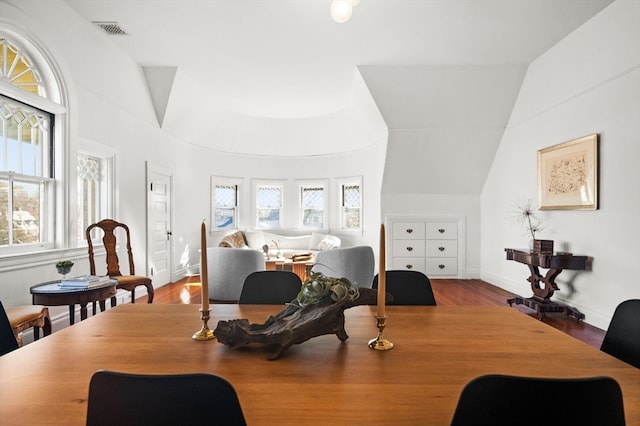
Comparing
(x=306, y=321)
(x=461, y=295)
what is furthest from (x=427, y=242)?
(x=306, y=321)

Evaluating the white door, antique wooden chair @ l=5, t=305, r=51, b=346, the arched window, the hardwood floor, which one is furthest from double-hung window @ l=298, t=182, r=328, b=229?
antique wooden chair @ l=5, t=305, r=51, b=346

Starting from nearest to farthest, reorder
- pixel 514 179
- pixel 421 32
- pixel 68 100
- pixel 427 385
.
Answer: pixel 427 385 < pixel 68 100 < pixel 421 32 < pixel 514 179

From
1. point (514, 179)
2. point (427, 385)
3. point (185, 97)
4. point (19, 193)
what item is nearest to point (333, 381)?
point (427, 385)

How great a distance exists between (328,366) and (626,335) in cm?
104

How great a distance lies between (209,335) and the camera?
1.26 metres

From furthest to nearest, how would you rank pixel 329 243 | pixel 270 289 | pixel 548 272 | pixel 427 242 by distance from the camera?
pixel 329 243
pixel 427 242
pixel 548 272
pixel 270 289

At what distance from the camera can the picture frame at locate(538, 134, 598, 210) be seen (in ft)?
12.0

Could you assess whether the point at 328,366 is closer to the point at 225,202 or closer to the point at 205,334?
the point at 205,334

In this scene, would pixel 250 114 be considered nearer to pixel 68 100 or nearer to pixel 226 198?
pixel 226 198

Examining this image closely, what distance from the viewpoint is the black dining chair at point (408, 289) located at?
74.3 inches

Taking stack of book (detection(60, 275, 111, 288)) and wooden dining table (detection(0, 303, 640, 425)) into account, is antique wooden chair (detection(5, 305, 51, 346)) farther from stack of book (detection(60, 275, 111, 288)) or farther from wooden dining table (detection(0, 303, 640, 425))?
wooden dining table (detection(0, 303, 640, 425))

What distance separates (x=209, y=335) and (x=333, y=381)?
0.54 m

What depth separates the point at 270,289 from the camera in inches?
74.6

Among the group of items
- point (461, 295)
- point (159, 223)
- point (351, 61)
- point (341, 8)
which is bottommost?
point (461, 295)
